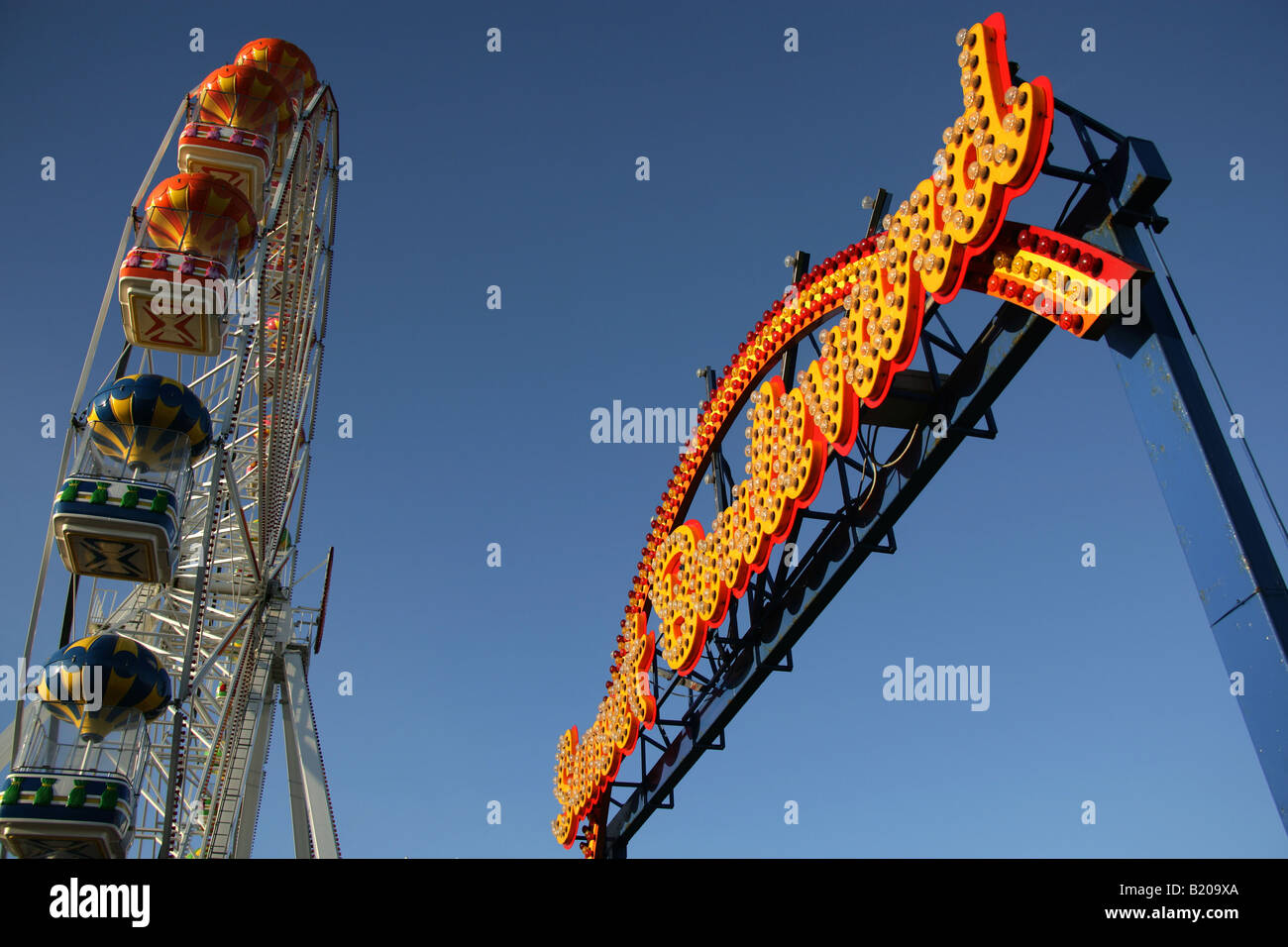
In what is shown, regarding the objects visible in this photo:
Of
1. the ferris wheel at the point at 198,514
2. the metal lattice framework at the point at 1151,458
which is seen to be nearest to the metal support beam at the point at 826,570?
the metal lattice framework at the point at 1151,458

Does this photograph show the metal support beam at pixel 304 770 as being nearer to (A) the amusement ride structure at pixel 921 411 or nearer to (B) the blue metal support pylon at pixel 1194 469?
(A) the amusement ride structure at pixel 921 411

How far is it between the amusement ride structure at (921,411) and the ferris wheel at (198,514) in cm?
682

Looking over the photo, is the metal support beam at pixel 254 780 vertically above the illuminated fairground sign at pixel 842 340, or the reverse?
the illuminated fairground sign at pixel 842 340

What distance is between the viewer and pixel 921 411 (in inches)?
390

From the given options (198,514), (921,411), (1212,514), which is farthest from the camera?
(198,514)

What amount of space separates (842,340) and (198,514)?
1724 cm

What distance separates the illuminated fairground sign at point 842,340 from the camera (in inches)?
306

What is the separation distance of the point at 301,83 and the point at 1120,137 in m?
21.7

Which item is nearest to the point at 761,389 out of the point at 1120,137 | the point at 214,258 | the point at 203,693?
the point at 1120,137

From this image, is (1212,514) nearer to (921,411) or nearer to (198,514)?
(921,411)

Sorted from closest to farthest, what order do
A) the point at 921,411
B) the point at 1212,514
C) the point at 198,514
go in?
the point at 1212,514 → the point at 921,411 → the point at 198,514

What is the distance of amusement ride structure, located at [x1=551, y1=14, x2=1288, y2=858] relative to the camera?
640 cm

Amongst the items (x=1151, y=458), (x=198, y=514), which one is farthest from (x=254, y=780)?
(x=1151, y=458)
